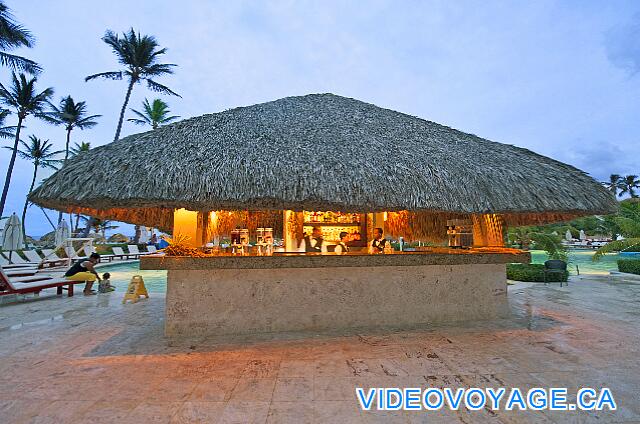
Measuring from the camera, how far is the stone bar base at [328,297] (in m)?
4.27

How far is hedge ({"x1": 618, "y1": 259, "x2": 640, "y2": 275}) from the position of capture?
10148 mm

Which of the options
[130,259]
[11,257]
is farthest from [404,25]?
[11,257]

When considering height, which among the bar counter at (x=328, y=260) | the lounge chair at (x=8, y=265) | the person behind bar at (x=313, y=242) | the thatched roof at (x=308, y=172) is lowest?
the lounge chair at (x=8, y=265)

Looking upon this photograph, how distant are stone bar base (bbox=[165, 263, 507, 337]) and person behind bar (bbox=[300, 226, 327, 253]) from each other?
104 centimetres

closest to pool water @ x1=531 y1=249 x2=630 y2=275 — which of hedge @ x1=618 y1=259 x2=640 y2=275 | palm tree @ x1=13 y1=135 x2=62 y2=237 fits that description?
hedge @ x1=618 y1=259 x2=640 y2=275

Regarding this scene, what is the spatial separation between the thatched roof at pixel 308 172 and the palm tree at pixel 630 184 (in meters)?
53.6

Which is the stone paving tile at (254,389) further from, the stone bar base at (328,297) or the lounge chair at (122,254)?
the lounge chair at (122,254)

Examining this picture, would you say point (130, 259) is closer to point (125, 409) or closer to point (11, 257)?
point (11, 257)

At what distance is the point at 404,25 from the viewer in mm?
53406

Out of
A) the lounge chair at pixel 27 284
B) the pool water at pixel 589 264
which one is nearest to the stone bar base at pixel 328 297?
the lounge chair at pixel 27 284

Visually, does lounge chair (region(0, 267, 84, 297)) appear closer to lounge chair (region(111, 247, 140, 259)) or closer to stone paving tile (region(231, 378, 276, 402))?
stone paving tile (region(231, 378, 276, 402))

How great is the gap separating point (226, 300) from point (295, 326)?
1.03m

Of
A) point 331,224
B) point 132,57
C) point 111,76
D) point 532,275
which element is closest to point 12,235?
point 331,224

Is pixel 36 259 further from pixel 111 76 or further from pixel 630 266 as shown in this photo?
pixel 630 266
